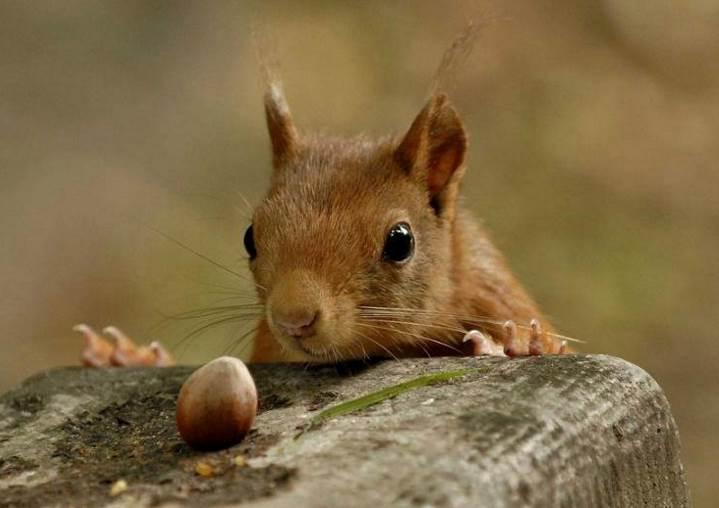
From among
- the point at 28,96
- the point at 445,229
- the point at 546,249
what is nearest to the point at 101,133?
the point at 28,96

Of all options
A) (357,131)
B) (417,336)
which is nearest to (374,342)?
(417,336)

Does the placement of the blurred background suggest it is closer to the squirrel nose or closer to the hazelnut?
the squirrel nose

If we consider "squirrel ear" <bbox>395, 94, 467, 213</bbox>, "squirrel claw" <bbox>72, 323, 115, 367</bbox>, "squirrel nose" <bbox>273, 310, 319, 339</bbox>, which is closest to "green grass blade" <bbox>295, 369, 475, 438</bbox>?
"squirrel nose" <bbox>273, 310, 319, 339</bbox>

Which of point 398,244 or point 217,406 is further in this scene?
point 398,244

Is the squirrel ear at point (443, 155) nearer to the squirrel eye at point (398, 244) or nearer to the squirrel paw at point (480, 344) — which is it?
the squirrel eye at point (398, 244)

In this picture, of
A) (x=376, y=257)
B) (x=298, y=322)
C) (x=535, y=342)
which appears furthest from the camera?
(x=376, y=257)

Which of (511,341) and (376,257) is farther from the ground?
(376,257)

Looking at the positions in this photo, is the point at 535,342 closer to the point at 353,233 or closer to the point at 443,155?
the point at 353,233

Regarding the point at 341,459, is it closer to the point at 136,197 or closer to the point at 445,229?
the point at 445,229
